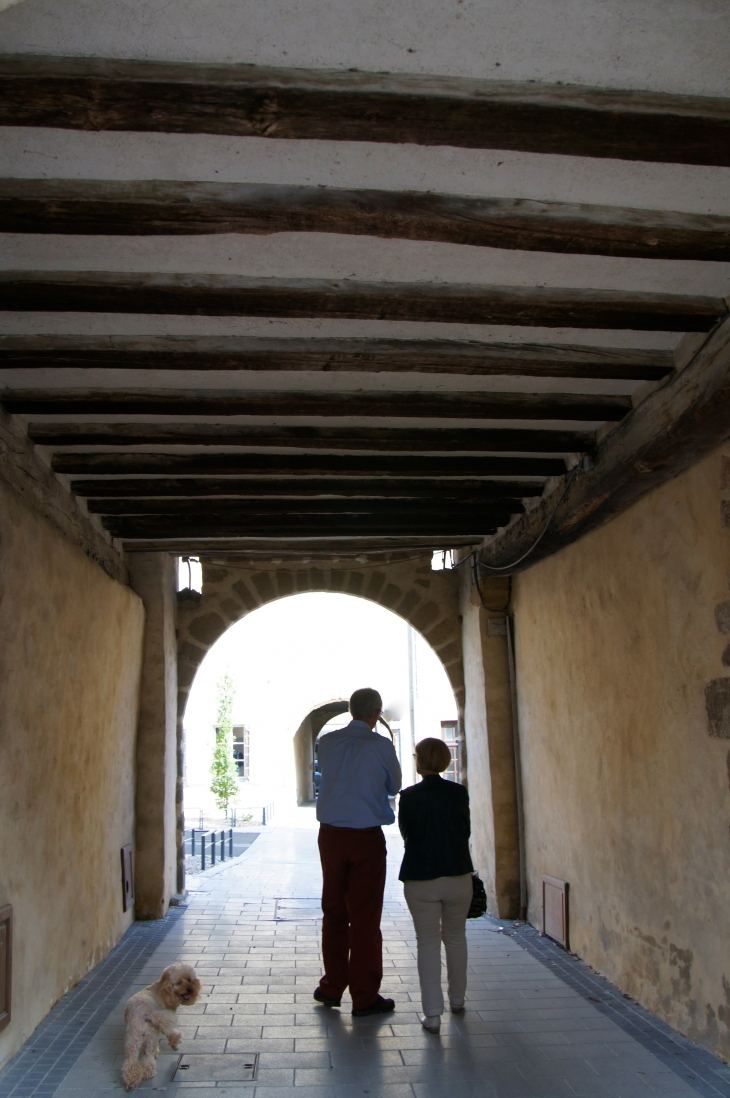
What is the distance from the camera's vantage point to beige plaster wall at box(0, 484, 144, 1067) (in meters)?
3.72

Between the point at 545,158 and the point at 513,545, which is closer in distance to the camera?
the point at 545,158

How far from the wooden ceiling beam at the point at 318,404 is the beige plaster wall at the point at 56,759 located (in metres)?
0.43

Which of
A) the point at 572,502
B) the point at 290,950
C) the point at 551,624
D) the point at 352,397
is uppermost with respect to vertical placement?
the point at 352,397

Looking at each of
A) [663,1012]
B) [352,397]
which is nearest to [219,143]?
[352,397]

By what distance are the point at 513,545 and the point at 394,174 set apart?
3567 millimetres

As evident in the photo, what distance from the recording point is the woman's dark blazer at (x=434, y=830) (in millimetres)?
3863

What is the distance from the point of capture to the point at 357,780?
416 cm

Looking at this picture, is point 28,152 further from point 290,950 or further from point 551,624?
point 290,950

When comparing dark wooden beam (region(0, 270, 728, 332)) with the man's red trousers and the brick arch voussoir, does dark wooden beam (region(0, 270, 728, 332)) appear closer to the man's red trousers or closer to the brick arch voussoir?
the man's red trousers

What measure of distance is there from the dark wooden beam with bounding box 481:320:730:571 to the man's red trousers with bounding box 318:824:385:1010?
6.05 feet

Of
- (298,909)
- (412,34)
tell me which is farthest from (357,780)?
(298,909)

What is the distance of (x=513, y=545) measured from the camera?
5.75 meters

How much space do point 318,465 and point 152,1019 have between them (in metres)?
2.62

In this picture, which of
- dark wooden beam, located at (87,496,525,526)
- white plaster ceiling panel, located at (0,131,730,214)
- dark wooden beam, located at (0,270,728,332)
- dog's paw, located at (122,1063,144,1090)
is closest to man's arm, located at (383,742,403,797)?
dog's paw, located at (122,1063,144,1090)
